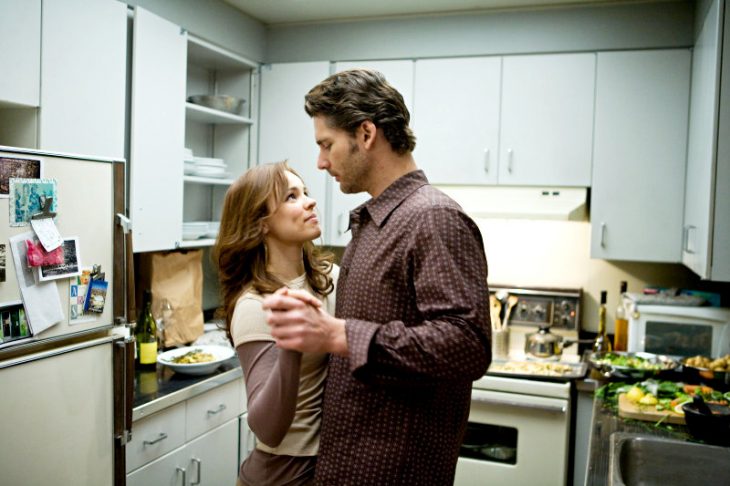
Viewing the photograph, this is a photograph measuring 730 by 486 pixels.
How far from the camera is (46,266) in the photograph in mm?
1783

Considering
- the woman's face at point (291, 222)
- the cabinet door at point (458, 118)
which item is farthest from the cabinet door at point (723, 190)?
the woman's face at point (291, 222)

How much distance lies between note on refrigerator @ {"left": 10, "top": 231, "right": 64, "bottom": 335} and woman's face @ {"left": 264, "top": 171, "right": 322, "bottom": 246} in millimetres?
707

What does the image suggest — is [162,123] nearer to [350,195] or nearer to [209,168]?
[209,168]

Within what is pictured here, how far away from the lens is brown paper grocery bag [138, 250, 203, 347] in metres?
2.98

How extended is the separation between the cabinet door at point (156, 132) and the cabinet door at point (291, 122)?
0.76 metres

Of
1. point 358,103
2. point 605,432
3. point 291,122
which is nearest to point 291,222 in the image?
point 358,103

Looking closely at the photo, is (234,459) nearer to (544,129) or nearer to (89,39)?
(89,39)

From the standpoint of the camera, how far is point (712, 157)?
7.47 feet

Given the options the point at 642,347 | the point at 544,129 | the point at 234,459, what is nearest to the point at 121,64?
the point at 234,459

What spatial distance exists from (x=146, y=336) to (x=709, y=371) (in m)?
2.31

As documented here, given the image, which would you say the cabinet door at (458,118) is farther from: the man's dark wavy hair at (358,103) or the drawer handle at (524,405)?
the man's dark wavy hair at (358,103)

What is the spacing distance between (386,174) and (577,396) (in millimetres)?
1990

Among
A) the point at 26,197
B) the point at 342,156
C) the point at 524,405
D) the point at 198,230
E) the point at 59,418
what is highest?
the point at 342,156

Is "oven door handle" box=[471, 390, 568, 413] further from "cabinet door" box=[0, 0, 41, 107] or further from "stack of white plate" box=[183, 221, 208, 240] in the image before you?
"cabinet door" box=[0, 0, 41, 107]
